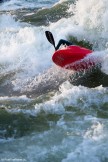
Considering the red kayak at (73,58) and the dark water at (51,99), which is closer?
the dark water at (51,99)

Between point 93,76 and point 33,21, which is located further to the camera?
point 33,21

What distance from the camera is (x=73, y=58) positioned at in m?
8.95

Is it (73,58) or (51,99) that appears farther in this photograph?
(73,58)

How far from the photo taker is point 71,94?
7422mm

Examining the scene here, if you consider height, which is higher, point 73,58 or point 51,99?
point 73,58

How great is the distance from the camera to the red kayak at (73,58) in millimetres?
8867

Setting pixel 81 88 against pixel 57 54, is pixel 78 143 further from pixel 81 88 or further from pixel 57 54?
pixel 57 54

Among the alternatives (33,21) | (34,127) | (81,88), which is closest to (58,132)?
(34,127)

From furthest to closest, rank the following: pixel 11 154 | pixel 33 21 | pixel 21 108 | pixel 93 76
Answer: pixel 33 21 → pixel 93 76 → pixel 21 108 → pixel 11 154

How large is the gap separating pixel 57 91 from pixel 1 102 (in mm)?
1245

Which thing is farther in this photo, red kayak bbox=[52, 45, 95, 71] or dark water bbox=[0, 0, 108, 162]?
red kayak bbox=[52, 45, 95, 71]

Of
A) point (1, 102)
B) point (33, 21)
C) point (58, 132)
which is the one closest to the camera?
point (58, 132)

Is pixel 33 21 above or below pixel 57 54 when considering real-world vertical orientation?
below

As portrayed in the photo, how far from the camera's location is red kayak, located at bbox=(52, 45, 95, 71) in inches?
349
